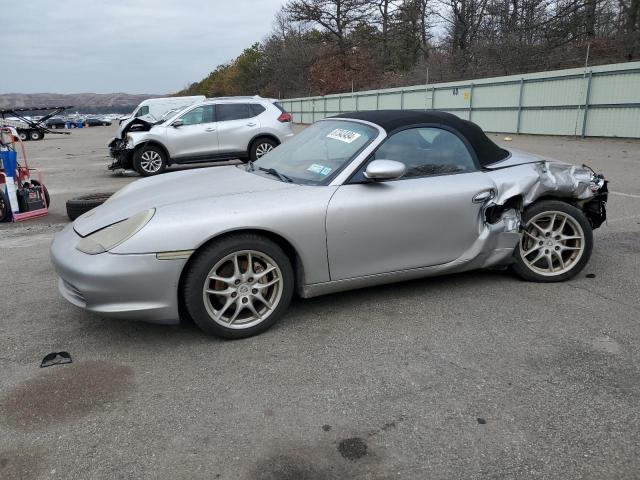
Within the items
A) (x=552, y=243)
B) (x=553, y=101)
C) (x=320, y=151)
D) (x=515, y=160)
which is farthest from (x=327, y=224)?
(x=553, y=101)

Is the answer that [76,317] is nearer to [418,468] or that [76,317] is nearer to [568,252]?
[418,468]

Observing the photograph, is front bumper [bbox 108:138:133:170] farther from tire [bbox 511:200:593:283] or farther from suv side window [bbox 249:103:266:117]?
tire [bbox 511:200:593:283]

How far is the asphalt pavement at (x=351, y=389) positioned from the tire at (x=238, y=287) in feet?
0.43

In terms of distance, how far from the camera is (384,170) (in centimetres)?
349

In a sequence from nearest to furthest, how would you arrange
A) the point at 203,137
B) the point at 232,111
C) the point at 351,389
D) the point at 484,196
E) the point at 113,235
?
the point at 351,389, the point at 113,235, the point at 484,196, the point at 203,137, the point at 232,111

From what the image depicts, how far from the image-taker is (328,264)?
3.55m

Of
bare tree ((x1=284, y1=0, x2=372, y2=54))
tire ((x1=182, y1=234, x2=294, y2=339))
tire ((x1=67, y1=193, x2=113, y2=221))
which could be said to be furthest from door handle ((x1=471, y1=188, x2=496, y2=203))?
bare tree ((x1=284, y1=0, x2=372, y2=54))

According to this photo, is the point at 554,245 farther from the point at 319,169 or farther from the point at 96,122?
the point at 96,122

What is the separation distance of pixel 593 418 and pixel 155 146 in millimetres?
11467

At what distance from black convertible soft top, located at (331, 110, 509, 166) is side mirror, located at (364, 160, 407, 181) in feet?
1.67

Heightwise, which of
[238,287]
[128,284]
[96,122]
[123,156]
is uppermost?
[128,284]

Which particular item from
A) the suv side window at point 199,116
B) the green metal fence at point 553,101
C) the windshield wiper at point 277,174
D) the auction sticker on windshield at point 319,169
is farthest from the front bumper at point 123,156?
the green metal fence at point 553,101

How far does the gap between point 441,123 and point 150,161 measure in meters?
9.64

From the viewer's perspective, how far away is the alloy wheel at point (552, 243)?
4.26 metres
